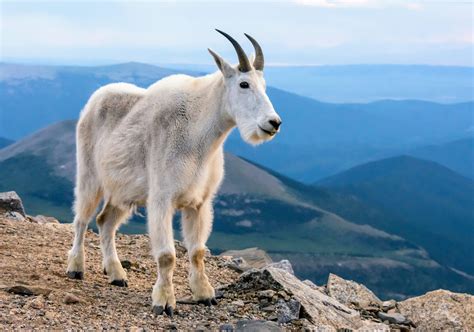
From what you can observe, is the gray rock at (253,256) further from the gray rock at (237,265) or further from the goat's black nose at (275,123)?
the goat's black nose at (275,123)

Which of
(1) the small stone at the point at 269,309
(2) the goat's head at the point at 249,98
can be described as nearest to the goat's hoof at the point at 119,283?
(1) the small stone at the point at 269,309

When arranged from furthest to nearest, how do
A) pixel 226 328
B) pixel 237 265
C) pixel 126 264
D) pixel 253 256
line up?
pixel 253 256
pixel 237 265
pixel 126 264
pixel 226 328

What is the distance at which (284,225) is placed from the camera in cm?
16250

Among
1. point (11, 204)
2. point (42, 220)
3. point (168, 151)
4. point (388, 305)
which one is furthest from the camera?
point (42, 220)

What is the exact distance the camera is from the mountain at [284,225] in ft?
429

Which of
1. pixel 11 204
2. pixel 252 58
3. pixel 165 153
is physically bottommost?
pixel 11 204

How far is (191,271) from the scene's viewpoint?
1207 centimetres

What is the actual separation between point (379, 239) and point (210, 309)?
481ft

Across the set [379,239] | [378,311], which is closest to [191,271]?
[378,311]

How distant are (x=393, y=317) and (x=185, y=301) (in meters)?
3.85

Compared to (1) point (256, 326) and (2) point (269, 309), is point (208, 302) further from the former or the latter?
(1) point (256, 326)

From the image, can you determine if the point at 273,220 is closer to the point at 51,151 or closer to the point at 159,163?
the point at 51,151

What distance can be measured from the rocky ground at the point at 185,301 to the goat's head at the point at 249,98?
2.66m

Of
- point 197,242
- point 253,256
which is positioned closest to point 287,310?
point 197,242
